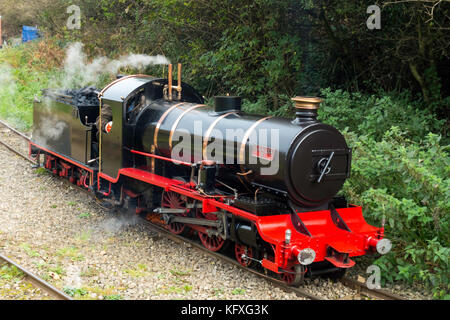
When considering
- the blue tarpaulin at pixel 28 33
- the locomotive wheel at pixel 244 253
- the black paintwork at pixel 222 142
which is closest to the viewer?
the black paintwork at pixel 222 142

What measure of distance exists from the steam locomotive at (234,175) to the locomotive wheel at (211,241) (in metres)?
0.02

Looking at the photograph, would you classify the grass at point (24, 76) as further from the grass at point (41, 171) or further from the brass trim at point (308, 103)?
the brass trim at point (308, 103)

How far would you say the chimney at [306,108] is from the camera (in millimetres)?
6328

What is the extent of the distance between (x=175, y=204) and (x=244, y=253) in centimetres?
183

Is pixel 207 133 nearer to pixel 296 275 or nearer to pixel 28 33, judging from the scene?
A: pixel 296 275

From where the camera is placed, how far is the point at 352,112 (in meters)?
10.2

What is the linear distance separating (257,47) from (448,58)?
14.8 feet

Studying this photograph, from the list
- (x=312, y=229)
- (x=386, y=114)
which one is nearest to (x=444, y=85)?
(x=386, y=114)

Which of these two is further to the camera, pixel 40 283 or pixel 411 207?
pixel 411 207

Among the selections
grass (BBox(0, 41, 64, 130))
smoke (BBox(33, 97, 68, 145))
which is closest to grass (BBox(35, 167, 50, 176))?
smoke (BBox(33, 97, 68, 145))

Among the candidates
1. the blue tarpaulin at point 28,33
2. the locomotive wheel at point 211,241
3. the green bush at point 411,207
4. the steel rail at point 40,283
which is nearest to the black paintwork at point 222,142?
the locomotive wheel at point 211,241

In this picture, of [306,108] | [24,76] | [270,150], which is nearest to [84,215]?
[270,150]

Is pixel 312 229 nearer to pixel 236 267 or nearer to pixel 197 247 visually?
pixel 236 267

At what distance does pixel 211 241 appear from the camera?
→ 7.95 m
